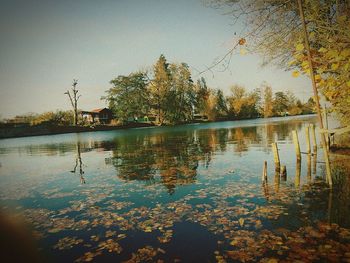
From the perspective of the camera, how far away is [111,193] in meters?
12.6

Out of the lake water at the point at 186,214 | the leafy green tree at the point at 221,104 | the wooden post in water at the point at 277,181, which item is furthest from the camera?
the leafy green tree at the point at 221,104

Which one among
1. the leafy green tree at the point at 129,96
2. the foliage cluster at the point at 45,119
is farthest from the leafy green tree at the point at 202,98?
the foliage cluster at the point at 45,119

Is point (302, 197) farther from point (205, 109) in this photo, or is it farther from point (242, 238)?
point (205, 109)

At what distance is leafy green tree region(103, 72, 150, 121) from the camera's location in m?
85.0

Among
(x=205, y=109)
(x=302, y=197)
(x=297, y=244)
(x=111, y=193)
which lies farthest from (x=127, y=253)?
(x=205, y=109)

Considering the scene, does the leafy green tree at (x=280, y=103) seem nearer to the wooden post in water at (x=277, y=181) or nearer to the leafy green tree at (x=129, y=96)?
the leafy green tree at (x=129, y=96)

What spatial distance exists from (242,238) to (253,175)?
811cm

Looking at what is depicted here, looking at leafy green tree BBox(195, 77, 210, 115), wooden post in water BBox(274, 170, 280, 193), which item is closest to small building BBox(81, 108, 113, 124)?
leafy green tree BBox(195, 77, 210, 115)

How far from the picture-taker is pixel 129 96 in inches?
3408

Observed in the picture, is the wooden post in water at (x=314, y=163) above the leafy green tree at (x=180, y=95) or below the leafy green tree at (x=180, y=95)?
below

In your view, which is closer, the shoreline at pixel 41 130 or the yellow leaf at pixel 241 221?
the yellow leaf at pixel 241 221

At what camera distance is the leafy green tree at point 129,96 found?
85000 millimetres

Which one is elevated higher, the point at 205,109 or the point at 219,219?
the point at 205,109

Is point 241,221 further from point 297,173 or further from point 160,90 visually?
point 160,90
